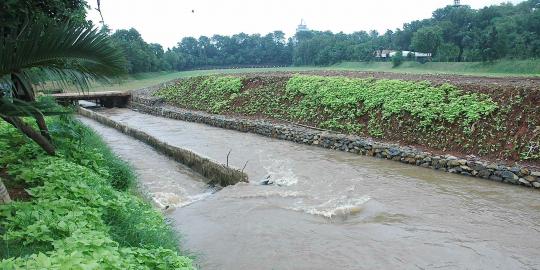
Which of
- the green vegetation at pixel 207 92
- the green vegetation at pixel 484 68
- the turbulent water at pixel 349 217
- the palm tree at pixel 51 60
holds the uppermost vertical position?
the palm tree at pixel 51 60

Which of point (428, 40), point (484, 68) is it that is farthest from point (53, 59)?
point (428, 40)

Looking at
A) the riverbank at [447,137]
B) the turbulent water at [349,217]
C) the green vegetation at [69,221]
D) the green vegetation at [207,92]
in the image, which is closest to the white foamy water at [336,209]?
the turbulent water at [349,217]

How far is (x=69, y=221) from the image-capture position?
439cm

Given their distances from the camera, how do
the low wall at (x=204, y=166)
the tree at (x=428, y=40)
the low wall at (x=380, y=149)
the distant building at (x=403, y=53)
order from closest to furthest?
the low wall at (x=204, y=166)
the low wall at (x=380, y=149)
the tree at (x=428, y=40)
the distant building at (x=403, y=53)

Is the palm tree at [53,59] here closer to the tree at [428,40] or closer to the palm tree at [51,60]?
the palm tree at [51,60]

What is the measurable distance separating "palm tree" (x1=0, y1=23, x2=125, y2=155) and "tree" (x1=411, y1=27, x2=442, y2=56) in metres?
43.9

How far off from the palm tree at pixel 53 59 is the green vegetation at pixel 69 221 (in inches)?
44.1

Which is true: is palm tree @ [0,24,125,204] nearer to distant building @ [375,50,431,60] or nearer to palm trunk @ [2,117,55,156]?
palm trunk @ [2,117,55,156]

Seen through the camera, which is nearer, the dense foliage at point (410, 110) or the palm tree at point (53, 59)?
the palm tree at point (53, 59)

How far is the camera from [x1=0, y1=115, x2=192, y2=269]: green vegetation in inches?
140

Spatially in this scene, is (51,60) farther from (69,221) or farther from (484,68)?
(484,68)

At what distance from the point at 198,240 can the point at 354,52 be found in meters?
48.8

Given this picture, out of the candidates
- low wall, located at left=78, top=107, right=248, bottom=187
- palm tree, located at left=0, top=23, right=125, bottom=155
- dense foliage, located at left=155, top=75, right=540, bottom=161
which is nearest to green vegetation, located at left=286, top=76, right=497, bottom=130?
dense foliage, located at left=155, top=75, right=540, bottom=161

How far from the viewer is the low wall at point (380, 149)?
11633mm
